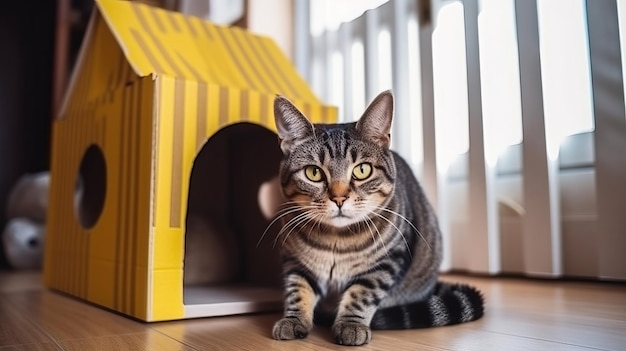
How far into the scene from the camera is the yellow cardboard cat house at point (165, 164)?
988mm

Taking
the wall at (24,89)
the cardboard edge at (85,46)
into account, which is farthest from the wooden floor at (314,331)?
the wall at (24,89)

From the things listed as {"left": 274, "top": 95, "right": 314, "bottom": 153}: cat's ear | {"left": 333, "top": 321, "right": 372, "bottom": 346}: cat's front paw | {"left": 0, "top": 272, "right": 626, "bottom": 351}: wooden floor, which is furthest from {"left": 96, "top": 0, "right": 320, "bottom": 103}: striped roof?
{"left": 333, "top": 321, "right": 372, "bottom": 346}: cat's front paw

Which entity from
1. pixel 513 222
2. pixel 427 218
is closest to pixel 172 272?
pixel 427 218

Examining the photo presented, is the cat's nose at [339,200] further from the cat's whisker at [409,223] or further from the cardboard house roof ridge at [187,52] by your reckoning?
the cardboard house roof ridge at [187,52]

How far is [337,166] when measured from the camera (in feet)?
2.85

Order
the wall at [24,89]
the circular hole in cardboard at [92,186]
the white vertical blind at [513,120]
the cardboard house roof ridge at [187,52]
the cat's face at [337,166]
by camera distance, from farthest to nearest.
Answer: the wall at [24,89] < the circular hole in cardboard at [92,186] < the white vertical blind at [513,120] < the cardboard house roof ridge at [187,52] < the cat's face at [337,166]

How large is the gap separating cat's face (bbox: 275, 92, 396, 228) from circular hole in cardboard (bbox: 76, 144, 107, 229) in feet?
2.67

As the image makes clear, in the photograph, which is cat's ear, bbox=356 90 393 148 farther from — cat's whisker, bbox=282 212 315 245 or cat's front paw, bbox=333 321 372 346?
cat's front paw, bbox=333 321 372 346

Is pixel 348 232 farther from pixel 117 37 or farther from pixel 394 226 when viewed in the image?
pixel 117 37

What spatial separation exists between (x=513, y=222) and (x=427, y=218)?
684 millimetres

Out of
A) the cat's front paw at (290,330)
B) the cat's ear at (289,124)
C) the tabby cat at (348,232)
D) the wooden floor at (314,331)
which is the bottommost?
the wooden floor at (314,331)

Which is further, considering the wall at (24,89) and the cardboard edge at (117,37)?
the wall at (24,89)

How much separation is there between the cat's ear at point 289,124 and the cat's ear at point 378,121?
0.10m

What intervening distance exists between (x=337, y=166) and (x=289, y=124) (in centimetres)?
13
